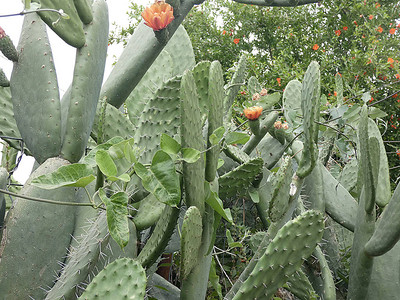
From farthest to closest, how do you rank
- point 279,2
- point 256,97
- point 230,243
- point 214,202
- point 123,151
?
point 256,97
point 279,2
point 230,243
point 214,202
point 123,151

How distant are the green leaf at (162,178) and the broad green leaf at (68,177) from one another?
10 centimetres

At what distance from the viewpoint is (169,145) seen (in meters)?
0.97

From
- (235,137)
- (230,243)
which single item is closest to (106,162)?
(235,137)

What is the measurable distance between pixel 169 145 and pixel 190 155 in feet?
0.19

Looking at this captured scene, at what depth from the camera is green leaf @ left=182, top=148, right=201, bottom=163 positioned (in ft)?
3.04

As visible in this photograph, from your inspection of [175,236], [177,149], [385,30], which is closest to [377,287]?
[175,236]

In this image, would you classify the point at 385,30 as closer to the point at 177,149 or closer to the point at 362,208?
the point at 362,208

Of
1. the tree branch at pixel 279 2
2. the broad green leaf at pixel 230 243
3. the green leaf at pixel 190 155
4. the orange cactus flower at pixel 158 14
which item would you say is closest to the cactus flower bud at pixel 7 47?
the orange cactus flower at pixel 158 14

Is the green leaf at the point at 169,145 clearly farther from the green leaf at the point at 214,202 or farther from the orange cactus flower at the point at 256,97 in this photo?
the orange cactus flower at the point at 256,97

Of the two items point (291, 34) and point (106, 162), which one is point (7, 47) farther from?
point (291, 34)

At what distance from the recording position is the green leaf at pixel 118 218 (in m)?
0.85

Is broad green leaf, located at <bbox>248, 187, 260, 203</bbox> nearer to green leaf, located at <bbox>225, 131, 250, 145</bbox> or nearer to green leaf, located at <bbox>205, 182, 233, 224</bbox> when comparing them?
green leaf, located at <bbox>225, 131, 250, 145</bbox>

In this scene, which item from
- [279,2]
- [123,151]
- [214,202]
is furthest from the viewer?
[279,2]

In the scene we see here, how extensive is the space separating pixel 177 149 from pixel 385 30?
14.4ft
